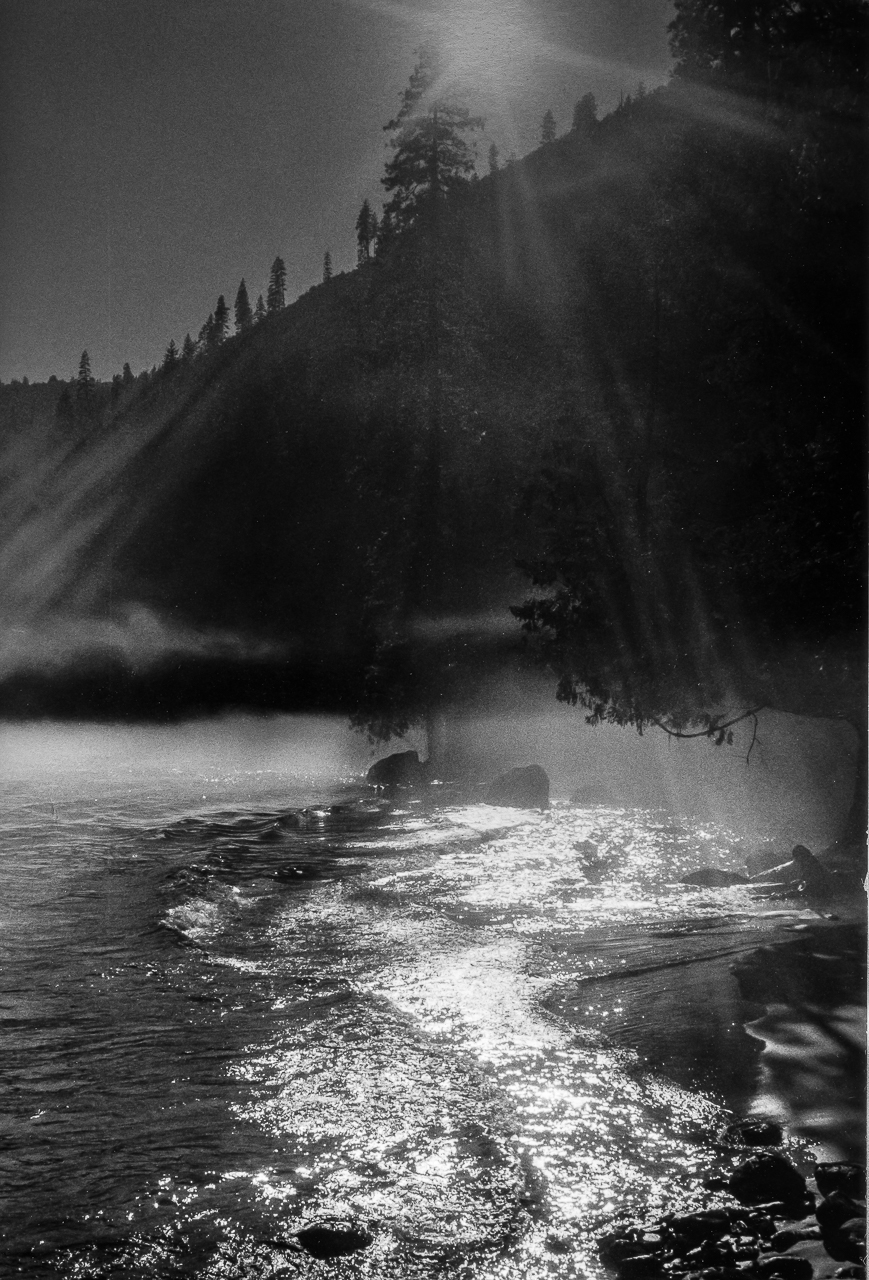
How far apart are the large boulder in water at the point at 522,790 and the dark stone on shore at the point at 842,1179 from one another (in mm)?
26481

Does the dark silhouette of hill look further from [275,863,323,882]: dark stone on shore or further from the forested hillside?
[275,863,323,882]: dark stone on shore

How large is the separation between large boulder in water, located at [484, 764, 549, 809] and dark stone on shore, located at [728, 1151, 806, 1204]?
86.7 ft

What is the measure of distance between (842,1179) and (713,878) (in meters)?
12.6

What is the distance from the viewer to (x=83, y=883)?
19031mm

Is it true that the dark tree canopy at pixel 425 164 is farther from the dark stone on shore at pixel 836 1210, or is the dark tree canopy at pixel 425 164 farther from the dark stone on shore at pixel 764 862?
the dark stone on shore at pixel 836 1210

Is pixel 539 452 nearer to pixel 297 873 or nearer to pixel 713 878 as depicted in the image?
pixel 713 878

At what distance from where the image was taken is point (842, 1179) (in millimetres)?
6617

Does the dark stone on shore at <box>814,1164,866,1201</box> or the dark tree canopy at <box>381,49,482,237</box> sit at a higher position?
the dark tree canopy at <box>381,49,482,237</box>

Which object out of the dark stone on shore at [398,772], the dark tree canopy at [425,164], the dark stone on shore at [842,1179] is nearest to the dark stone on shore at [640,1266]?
the dark stone on shore at [842,1179]

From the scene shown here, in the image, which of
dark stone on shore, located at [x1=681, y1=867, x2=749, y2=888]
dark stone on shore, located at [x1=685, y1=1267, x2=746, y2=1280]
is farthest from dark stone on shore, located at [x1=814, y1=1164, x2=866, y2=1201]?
dark stone on shore, located at [x1=681, y1=867, x2=749, y2=888]

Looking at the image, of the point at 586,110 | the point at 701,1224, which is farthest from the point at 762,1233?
the point at 586,110

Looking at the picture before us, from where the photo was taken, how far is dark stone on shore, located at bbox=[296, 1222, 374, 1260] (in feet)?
20.1

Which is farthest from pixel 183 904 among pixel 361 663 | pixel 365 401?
pixel 365 401

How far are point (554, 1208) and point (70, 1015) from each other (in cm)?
639
